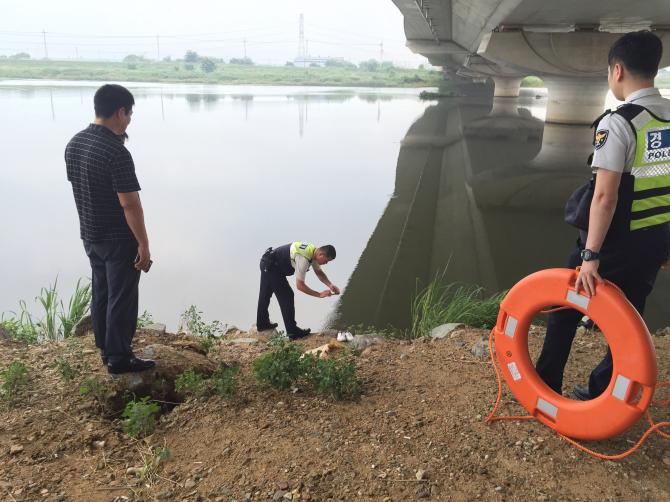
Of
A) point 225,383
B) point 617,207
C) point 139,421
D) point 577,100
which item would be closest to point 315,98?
point 577,100

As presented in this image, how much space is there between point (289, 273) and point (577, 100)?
20003 mm

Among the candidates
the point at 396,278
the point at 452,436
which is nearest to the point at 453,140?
the point at 396,278

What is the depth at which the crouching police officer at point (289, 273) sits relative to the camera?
189 inches

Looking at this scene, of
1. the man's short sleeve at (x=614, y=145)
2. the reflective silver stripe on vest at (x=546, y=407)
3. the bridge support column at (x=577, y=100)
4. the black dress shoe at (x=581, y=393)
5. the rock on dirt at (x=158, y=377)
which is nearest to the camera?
the man's short sleeve at (x=614, y=145)

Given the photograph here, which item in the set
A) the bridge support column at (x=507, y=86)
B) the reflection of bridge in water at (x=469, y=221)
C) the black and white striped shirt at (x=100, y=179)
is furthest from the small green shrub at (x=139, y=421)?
the bridge support column at (x=507, y=86)

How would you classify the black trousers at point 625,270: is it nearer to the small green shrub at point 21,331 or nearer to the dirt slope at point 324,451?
the dirt slope at point 324,451

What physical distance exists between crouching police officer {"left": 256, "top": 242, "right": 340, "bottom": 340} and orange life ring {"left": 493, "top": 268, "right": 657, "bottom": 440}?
2.15 m

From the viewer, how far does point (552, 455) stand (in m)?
2.56

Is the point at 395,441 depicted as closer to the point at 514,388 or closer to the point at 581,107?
the point at 514,388

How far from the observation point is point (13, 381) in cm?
321

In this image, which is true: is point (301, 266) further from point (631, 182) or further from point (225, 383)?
point (631, 182)

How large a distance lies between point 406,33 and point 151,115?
39.1ft

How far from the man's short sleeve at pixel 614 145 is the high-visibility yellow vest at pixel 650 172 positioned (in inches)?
2.0

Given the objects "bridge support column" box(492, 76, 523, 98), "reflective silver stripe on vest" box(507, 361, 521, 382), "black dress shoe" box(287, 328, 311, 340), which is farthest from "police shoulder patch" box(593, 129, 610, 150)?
"bridge support column" box(492, 76, 523, 98)
